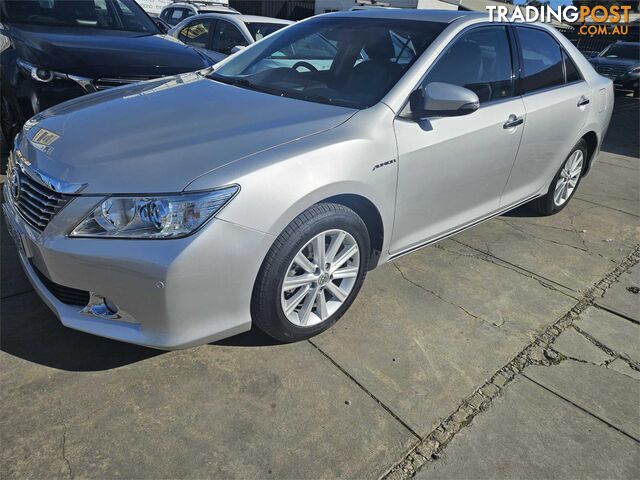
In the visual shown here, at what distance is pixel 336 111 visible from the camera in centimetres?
253

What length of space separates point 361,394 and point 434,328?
0.74 metres

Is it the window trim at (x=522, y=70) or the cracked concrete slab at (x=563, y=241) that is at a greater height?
the window trim at (x=522, y=70)

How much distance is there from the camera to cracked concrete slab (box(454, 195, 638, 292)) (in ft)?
12.0

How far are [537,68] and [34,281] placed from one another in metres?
3.55

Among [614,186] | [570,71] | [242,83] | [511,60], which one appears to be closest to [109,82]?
[242,83]

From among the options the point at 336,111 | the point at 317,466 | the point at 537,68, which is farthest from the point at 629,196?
the point at 317,466

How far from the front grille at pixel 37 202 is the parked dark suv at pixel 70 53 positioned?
2.09 metres

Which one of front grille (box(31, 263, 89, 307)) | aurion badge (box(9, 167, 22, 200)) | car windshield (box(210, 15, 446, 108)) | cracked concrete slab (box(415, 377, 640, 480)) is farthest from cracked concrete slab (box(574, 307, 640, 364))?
aurion badge (box(9, 167, 22, 200))

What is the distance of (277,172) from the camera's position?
2094mm

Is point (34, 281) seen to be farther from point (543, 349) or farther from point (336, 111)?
point (543, 349)

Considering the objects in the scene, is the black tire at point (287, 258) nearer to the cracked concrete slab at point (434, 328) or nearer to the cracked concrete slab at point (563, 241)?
the cracked concrete slab at point (434, 328)

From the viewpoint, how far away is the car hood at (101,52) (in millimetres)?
4090

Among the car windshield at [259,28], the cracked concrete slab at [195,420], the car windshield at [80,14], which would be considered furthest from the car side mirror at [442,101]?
the car windshield at [259,28]

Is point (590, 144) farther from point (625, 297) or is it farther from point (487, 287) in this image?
point (487, 287)
